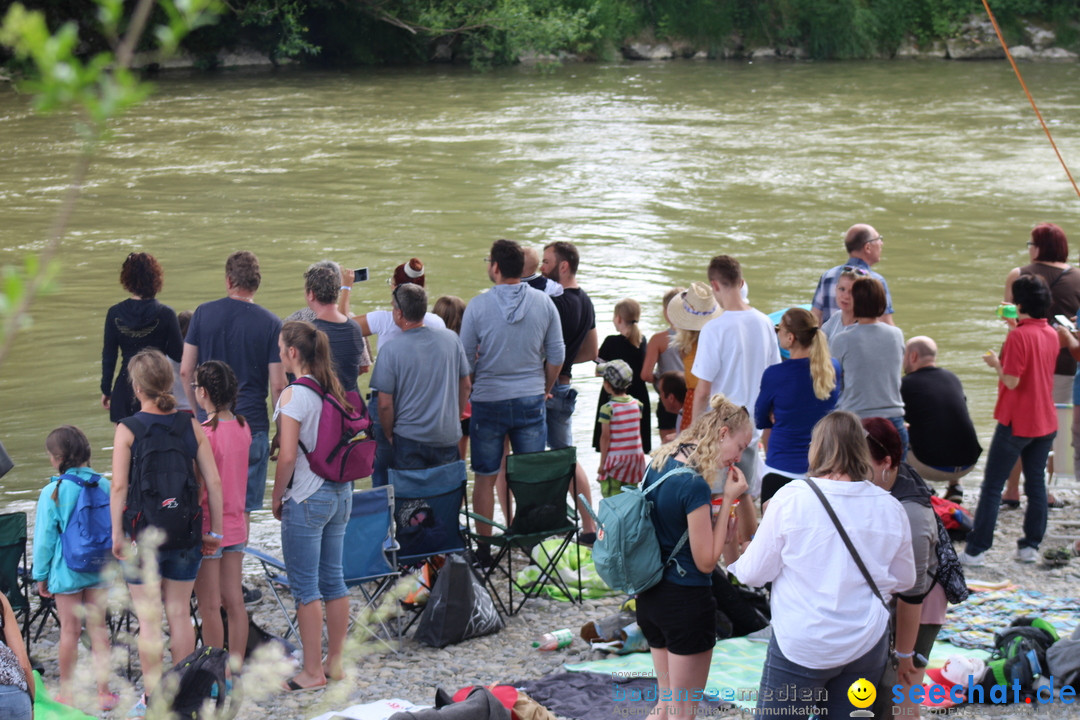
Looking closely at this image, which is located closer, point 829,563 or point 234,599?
point 829,563

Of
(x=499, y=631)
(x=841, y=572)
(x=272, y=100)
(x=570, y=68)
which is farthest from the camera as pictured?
(x=570, y=68)

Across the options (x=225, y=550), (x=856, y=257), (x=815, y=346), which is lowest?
(x=225, y=550)

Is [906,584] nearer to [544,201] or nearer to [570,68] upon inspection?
[544,201]

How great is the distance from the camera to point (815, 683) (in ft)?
10.7

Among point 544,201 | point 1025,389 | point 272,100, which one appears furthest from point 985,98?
point 1025,389

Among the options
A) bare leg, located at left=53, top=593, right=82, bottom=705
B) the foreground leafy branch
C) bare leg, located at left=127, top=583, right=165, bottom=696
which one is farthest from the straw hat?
the foreground leafy branch

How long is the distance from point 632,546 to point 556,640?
4.50 ft

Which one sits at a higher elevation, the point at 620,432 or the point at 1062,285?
the point at 1062,285

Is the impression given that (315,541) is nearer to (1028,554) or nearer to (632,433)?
(632,433)

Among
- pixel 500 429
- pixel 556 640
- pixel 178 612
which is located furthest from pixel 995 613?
pixel 178 612

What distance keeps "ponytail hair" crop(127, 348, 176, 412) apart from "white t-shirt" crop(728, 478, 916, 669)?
2.06 m

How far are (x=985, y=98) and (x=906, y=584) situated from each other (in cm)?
2743

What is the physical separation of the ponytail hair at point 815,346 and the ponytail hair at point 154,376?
7.88 feet

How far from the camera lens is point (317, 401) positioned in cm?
443
